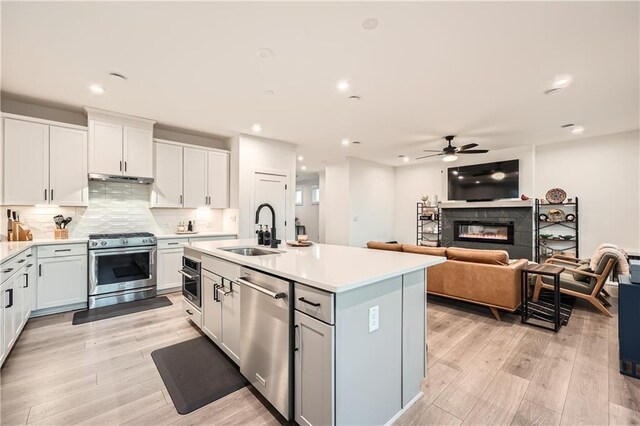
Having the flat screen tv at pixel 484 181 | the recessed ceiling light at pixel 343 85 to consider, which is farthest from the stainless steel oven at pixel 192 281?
the flat screen tv at pixel 484 181

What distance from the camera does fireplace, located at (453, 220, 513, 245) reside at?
633 centimetres

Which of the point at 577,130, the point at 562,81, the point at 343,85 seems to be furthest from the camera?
the point at 577,130

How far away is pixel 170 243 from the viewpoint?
4359 mm

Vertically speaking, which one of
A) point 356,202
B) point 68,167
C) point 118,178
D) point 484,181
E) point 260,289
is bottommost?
point 260,289

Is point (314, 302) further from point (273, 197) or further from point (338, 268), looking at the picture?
point (273, 197)

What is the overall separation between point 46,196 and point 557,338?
629 centimetres

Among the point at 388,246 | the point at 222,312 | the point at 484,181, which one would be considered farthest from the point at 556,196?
the point at 222,312

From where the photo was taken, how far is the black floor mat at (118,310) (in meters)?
3.36

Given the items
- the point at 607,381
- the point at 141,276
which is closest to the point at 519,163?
the point at 607,381

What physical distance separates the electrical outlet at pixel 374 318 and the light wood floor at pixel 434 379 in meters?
0.70

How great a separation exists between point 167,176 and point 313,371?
14.0 ft

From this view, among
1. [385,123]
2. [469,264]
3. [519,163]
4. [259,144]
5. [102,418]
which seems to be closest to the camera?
[102,418]

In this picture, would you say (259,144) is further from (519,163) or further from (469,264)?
(519,163)

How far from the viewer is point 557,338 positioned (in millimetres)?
2824
